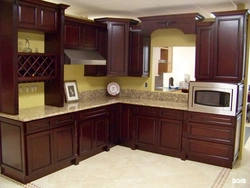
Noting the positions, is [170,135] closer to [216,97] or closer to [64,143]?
[216,97]

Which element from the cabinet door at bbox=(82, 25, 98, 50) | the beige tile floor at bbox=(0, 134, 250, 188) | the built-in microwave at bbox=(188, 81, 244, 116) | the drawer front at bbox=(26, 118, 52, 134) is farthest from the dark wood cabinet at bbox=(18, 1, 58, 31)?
the built-in microwave at bbox=(188, 81, 244, 116)

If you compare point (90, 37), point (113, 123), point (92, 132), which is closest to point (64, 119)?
point (92, 132)

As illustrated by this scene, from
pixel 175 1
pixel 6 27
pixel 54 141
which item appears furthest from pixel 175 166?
pixel 6 27

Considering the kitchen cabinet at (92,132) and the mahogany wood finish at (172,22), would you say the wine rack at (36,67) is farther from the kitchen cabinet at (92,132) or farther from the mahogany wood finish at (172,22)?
the mahogany wood finish at (172,22)

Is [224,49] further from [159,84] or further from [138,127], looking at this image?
[159,84]

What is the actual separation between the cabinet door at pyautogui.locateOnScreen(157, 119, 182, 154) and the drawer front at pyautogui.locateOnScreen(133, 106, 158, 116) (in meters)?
0.19

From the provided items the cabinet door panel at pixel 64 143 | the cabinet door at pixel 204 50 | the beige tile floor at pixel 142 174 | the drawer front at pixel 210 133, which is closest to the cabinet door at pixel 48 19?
the cabinet door panel at pixel 64 143

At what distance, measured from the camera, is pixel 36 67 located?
12.7 ft

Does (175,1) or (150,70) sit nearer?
(175,1)

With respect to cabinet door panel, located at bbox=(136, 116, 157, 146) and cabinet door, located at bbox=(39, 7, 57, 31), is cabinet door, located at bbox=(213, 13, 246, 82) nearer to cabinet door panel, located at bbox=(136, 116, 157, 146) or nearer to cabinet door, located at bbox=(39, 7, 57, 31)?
cabinet door panel, located at bbox=(136, 116, 157, 146)

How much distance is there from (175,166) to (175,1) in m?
2.57

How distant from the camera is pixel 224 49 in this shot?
161 inches

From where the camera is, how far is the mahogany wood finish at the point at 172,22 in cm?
428

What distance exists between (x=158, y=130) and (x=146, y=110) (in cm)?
41
